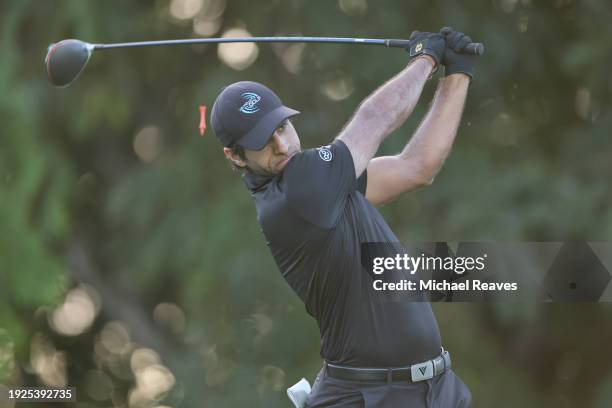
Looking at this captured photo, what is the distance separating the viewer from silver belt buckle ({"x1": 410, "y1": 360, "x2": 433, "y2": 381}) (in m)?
4.09

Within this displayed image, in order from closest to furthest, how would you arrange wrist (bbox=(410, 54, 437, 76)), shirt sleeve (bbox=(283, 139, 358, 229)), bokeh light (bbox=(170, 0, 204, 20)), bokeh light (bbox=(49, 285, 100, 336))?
1. shirt sleeve (bbox=(283, 139, 358, 229))
2. wrist (bbox=(410, 54, 437, 76))
3. bokeh light (bbox=(170, 0, 204, 20))
4. bokeh light (bbox=(49, 285, 100, 336))

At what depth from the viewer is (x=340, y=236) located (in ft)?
13.3

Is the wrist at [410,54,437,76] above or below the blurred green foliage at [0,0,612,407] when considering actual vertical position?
below

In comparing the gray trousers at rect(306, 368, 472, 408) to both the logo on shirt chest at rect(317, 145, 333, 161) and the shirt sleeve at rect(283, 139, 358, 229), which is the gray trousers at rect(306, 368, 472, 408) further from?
the logo on shirt chest at rect(317, 145, 333, 161)

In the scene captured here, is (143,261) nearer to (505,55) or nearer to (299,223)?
(505,55)

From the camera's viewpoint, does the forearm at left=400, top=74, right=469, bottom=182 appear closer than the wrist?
No

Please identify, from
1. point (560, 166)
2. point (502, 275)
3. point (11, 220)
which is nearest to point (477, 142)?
point (560, 166)

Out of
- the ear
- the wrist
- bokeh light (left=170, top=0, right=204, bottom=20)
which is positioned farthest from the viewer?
bokeh light (left=170, top=0, right=204, bottom=20)

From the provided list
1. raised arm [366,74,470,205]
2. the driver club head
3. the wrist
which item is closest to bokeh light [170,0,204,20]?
the driver club head

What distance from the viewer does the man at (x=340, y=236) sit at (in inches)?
157

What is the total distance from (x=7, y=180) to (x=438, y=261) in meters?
4.59

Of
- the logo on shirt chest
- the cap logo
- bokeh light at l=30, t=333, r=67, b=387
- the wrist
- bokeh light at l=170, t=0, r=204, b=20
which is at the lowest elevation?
the logo on shirt chest

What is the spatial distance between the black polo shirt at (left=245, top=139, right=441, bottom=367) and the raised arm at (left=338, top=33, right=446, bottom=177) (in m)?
0.06

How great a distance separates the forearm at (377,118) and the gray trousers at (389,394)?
2.37ft
